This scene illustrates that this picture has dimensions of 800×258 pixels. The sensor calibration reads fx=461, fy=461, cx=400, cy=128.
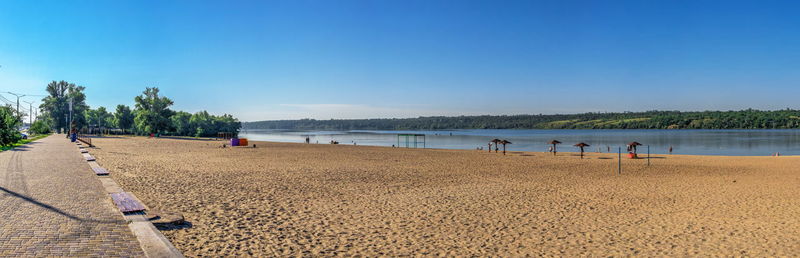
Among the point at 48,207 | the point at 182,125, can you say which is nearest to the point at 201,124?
the point at 182,125

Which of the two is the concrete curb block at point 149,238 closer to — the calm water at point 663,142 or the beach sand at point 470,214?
the beach sand at point 470,214

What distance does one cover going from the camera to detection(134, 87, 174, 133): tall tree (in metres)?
89.6

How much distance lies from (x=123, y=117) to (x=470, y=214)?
110 metres

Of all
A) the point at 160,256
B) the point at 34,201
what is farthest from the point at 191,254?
the point at 34,201

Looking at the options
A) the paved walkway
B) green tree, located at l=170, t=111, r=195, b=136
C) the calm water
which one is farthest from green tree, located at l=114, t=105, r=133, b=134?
the paved walkway

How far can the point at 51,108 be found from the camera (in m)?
99.1

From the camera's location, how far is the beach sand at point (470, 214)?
808 centimetres

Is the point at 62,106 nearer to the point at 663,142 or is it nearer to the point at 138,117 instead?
the point at 138,117

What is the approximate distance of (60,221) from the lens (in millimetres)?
8711

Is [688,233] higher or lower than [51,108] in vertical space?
lower

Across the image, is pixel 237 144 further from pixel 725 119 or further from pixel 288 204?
pixel 725 119

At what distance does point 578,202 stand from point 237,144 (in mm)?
41751

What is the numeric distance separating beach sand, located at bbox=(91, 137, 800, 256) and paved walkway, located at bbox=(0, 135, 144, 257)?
1.01 m

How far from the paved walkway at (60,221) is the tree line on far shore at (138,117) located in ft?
270
